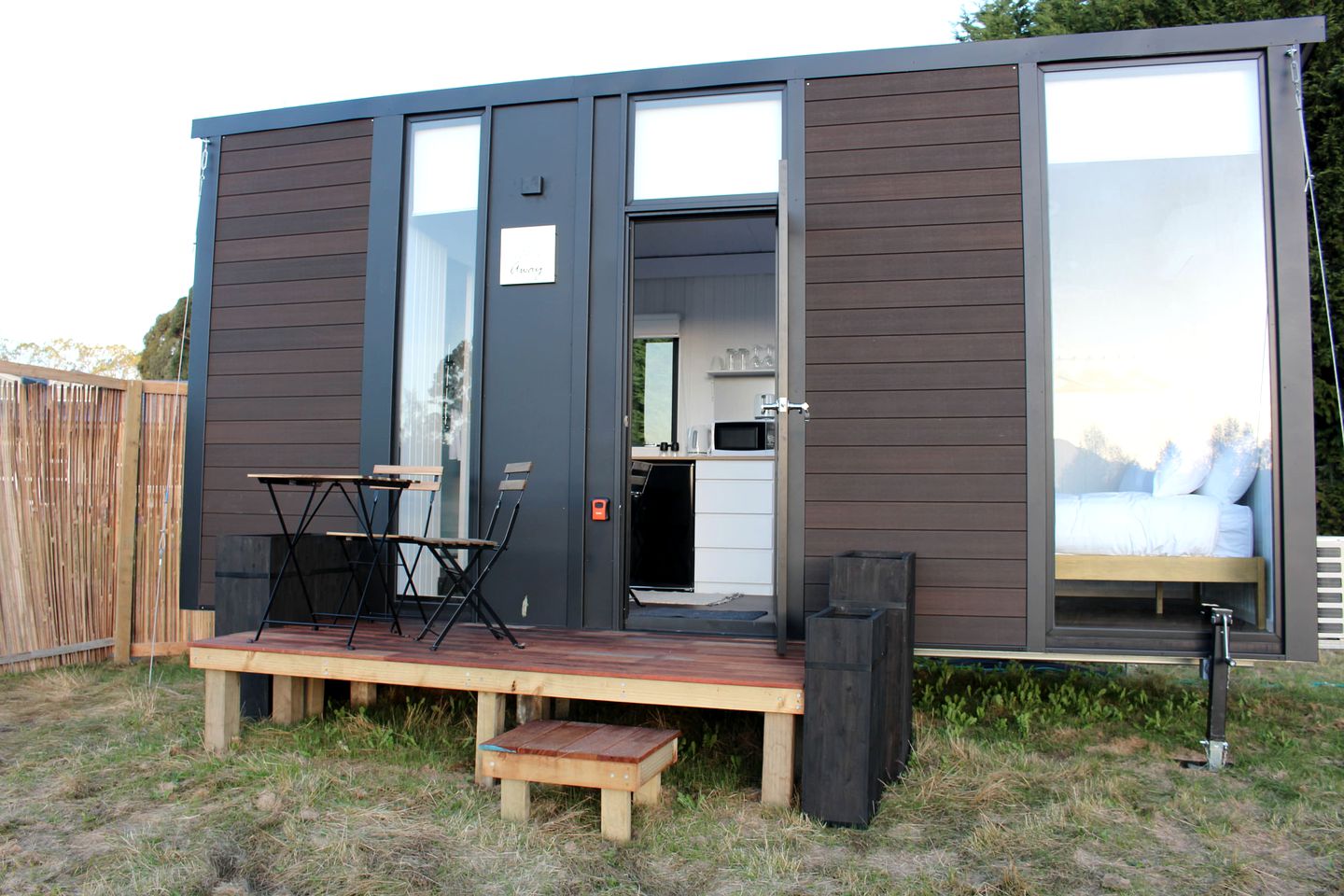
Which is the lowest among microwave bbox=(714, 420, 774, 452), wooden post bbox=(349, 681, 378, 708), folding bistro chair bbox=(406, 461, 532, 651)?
wooden post bbox=(349, 681, 378, 708)

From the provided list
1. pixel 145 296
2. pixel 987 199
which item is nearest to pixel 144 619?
pixel 987 199

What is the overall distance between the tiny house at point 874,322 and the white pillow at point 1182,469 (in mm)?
14

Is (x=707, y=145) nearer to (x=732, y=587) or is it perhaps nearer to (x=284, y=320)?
(x=284, y=320)

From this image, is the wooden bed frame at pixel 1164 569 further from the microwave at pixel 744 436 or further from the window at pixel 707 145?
the microwave at pixel 744 436

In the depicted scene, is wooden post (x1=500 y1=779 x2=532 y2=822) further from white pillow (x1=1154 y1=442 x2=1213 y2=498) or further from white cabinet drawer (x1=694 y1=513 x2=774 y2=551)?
white cabinet drawer (x1=694 y1=513 x2=774 y2=551)

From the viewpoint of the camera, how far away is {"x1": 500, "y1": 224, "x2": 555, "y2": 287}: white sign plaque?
180 inches

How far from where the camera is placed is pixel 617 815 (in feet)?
9.36

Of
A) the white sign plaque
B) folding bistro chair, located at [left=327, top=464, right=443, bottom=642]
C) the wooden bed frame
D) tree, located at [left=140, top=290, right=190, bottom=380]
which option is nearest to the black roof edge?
the white sign plaque

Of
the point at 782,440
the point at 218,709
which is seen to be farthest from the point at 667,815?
the point at 218,709

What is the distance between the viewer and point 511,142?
4676 mm

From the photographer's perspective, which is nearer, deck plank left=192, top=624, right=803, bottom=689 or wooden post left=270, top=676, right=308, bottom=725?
deck plank left=192, top=624, right=803, bottom=689

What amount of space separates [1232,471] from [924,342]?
1.26 metres

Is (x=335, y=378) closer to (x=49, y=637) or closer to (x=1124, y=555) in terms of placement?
(x=49, y=637)

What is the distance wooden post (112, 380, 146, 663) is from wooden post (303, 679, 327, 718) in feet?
6.68
